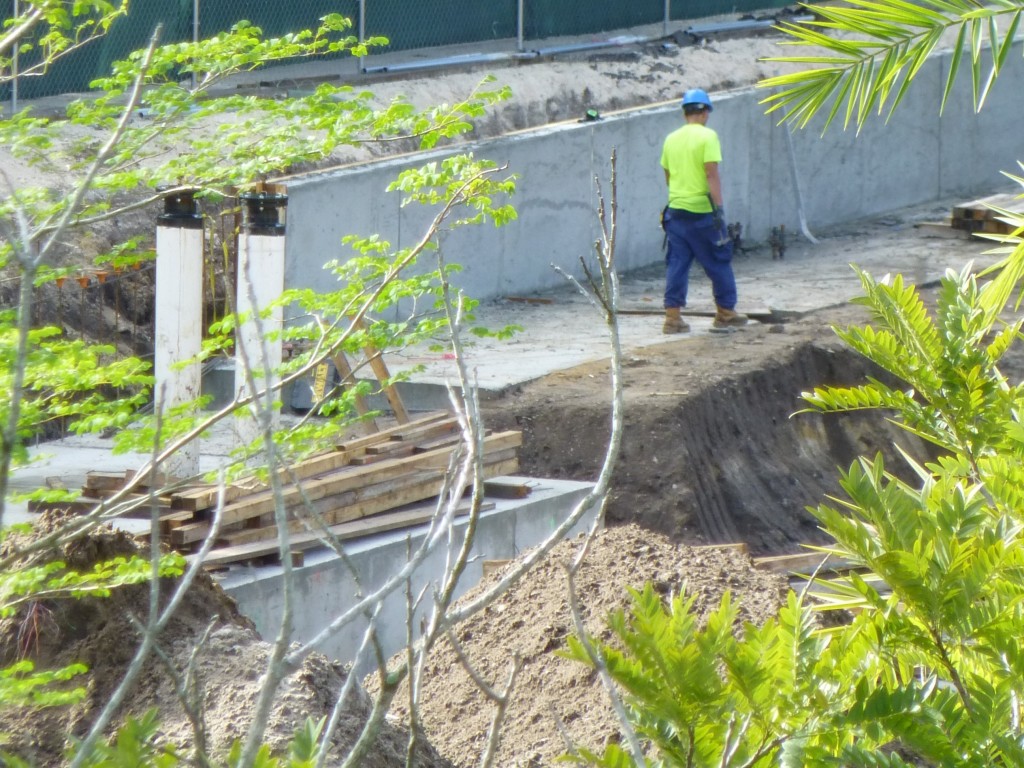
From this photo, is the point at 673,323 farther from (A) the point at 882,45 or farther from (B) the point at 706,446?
(A) the point at 882,45

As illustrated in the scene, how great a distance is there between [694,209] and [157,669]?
8.73 meters

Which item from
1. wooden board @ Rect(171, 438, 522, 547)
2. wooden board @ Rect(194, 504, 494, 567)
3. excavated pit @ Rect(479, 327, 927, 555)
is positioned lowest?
excavated pit @ Rect(479, 327, 927, 555)

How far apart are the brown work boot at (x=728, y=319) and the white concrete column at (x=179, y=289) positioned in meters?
6.60

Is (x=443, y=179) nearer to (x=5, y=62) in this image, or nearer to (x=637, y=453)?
(x=5, y=62)

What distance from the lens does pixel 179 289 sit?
7660 millimetres

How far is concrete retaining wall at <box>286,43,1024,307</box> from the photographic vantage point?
12.8 meters

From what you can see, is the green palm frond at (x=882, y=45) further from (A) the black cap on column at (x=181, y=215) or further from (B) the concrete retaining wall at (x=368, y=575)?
(A) the black cap on column at (x=181, y=215)

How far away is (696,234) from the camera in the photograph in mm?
12664

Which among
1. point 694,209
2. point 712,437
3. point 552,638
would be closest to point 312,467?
point 552,638

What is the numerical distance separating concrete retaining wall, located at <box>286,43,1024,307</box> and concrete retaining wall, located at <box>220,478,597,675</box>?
3.31 meters

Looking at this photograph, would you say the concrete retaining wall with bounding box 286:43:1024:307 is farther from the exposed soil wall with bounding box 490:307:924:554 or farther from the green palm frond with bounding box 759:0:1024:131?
the green palm frond with bounding box 759:0:1024:131

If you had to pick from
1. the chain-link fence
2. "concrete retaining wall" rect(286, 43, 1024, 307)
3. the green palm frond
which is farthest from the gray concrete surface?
the chain-link fence

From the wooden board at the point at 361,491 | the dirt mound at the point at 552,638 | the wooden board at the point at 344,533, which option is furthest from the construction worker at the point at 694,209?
the dirt mound at the point at 552,638

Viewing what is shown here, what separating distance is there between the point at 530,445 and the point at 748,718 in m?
7.82
